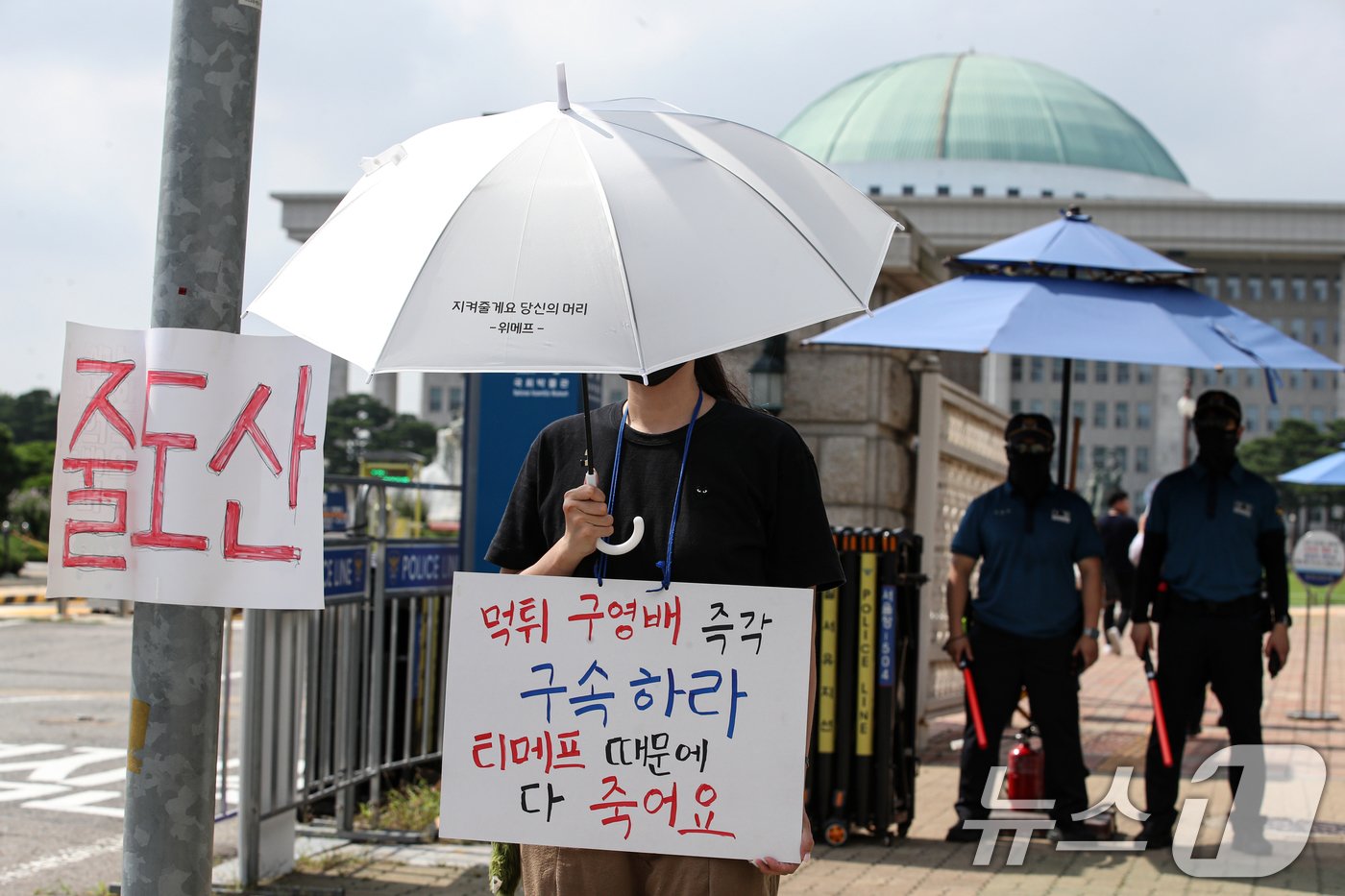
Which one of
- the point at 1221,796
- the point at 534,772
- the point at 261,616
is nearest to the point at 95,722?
the point at 261,616

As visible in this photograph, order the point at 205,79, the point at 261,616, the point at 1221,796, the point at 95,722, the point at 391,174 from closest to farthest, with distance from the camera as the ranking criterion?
the point at 391,174, the point at 205,79, the point at 261,616, the point at 1221,796, the point at 95,722

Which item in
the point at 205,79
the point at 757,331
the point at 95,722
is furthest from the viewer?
the point at 95,722

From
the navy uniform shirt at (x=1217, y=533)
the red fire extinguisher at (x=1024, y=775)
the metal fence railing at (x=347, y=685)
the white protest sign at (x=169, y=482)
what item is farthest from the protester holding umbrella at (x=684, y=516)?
the red fire extinguisher at (x=1024, y=775)

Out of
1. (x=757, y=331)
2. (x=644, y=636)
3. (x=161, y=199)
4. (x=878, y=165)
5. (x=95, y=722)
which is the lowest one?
(x=95, y=722)

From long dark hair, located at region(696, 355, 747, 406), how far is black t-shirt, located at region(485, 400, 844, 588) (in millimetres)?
79

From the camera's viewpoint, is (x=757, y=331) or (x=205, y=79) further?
(x=205, y=79)

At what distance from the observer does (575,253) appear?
2871mm

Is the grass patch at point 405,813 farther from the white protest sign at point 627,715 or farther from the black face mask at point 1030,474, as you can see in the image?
the white protest sign at point 627,715

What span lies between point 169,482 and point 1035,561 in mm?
4291

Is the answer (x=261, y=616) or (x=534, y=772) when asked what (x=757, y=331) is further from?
(x=261, y=616)

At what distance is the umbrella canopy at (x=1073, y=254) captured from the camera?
7074 millimetres

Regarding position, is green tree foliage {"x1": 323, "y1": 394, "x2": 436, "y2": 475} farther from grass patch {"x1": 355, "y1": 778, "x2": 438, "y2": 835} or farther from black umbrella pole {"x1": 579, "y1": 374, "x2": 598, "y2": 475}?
black umbrella pole {"x1": 579, "y1": 374, "x2": 598, "y2": 475}

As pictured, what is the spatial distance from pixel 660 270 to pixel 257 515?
126 centimetres

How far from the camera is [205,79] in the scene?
357 centimetres
